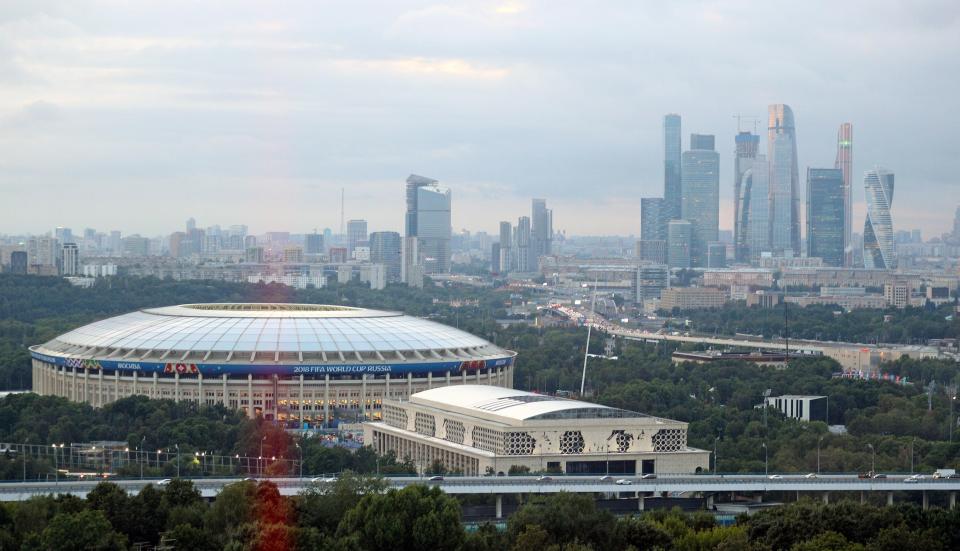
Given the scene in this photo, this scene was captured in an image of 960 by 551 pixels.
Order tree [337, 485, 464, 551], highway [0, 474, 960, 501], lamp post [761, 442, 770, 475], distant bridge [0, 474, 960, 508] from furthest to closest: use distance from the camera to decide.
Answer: lamp post [761, 442, 770, 475] → distant bridge [0, 474, 960, 508] → highway [0, 474, 960, 501] → tree [337, 485, 464, 551]

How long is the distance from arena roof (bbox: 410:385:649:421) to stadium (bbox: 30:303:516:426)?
550cm

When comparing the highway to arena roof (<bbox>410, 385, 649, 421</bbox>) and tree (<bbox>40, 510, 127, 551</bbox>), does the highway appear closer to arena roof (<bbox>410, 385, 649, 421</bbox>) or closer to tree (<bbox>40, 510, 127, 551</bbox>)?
arena roof (<bbox>410, 385, 649, 421</bbox>)

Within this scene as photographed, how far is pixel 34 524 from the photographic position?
171 ft

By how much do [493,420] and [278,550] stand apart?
27.3m

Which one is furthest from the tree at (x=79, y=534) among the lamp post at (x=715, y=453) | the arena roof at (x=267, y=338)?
the arena roof at (x=267, y=338)

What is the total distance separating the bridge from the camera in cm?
6303

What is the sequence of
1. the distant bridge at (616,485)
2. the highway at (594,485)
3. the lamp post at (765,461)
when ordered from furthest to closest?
the lamp post at (765,461) → the distant bridge at (616,485) → the highway at (594,485)

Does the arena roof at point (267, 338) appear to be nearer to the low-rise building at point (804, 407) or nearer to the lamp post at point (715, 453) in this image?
the low-rise building at point (804, 407)

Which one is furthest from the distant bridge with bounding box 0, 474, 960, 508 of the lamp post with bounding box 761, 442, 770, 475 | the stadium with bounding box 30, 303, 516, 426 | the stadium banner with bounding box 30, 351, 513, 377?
the stadium banner with bounding box 30, 351, 513, 377

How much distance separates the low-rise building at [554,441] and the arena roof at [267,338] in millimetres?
15024

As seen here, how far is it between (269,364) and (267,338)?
3828mm

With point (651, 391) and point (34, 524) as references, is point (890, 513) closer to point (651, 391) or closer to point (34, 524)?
point (34, 524)

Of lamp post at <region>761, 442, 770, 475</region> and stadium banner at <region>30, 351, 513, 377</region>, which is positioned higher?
stadium banner at <region>30, 351, 513, 377</region>

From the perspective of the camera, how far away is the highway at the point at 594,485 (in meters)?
62.9
